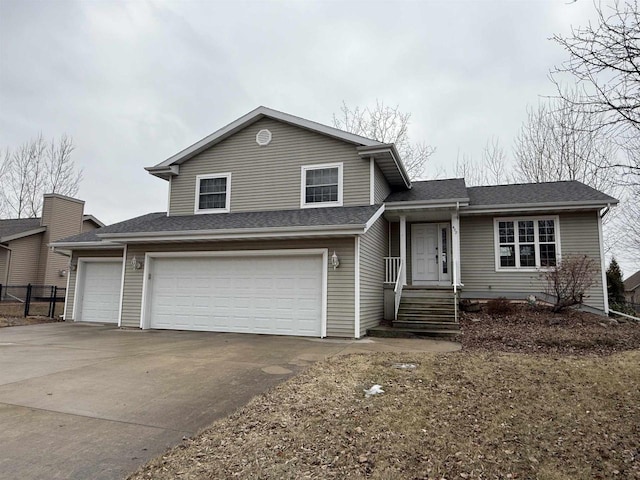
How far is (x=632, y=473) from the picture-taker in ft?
10.2

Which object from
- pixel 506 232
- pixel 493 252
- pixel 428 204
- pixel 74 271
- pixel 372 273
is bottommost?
pixel 74 271

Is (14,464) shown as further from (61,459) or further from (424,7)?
(424,7)

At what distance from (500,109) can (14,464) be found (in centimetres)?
1762

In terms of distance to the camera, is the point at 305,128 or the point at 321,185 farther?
the point at 305,128

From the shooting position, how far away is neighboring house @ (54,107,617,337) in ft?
34.2

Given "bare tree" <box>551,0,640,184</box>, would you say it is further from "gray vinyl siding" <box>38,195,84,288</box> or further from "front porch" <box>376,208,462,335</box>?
"gray vinyl siding" <box>38,195,84,288</box>

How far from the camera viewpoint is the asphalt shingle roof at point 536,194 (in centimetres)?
1227

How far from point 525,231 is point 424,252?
3267 mm

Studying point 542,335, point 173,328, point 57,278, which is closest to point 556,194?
point 542,335

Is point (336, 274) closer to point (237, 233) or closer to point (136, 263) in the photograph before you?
point (237, 233)

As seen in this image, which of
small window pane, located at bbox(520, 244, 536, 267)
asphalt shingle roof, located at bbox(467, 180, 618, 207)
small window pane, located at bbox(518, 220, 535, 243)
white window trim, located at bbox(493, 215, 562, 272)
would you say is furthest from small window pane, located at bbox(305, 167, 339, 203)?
small window pane, located at bbox(520, 244, 536, 267)

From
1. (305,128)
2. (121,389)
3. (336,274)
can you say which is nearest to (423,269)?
(336,274)

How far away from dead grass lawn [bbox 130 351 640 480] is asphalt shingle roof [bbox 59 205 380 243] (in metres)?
4.78

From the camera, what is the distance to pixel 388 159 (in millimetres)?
11672
